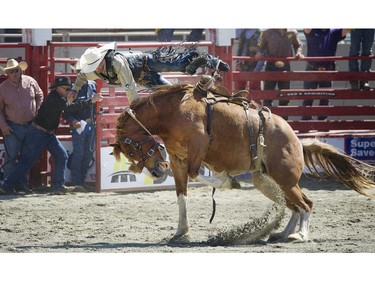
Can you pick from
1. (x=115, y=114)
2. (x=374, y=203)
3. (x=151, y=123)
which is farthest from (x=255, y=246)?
(x=115, y=114)

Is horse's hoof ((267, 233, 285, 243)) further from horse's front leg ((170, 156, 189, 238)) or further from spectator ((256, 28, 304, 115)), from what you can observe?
spectator ((256, 28, 304, 115))

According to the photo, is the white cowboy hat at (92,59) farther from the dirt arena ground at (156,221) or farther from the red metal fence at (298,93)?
the red metal fence at (298,93)

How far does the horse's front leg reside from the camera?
7441 mm

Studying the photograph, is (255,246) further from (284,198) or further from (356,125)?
(356,125)

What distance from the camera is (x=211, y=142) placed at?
7.45 meters

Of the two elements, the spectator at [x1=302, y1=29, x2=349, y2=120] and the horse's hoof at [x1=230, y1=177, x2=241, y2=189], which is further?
the spectator at [x1=302, y1=29, x2=349, y2=120]

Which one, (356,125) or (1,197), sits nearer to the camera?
(1,197)

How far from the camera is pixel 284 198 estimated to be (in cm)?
757

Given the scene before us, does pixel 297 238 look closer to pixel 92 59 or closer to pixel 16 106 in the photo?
pixel 92 59

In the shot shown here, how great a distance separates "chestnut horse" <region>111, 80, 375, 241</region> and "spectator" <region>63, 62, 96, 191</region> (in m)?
3.23

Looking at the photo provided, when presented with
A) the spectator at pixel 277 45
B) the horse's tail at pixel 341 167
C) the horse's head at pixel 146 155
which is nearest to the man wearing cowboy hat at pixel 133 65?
the horse's head at pixel 146 155

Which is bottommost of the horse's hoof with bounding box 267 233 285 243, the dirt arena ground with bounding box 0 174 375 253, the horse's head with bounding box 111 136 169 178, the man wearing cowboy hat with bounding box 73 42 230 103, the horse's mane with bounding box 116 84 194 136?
the dirt arena ground with bounding box 0 174 375 253

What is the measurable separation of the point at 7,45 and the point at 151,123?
3.93 meters

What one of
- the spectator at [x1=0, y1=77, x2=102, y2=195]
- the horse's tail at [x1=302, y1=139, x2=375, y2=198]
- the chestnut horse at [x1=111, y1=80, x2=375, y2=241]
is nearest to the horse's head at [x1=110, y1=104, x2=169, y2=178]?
the chestnut horse at [x1=111, y1=80, x2=375, y2=241]
